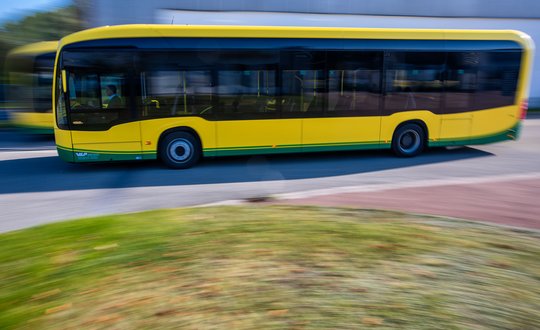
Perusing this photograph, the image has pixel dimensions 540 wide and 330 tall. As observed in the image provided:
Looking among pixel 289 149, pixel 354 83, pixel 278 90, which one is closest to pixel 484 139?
pixel 354 83

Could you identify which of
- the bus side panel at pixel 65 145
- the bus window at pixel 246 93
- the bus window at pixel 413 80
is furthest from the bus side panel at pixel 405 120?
the bus side panel at pixel 65 145

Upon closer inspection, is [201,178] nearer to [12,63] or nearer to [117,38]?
[117,38]

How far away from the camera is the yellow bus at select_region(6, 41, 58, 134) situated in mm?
13375

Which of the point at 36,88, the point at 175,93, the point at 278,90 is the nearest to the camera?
the point at 175,93

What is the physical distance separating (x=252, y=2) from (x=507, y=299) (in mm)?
20680

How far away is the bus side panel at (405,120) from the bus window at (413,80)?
0.13 m

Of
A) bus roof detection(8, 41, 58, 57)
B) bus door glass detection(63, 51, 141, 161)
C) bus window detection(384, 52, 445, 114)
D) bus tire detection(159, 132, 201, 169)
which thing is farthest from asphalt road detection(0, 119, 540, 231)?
bus roof detection(8, 41, 58, 57)

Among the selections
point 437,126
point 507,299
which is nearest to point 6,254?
point 507,299

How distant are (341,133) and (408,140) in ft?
6.29

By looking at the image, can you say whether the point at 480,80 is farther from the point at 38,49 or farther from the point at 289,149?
the point at 38,49

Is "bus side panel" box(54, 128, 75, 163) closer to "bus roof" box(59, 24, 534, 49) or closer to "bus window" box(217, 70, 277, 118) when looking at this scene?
"bus roof" box(59, 24, 534, 49)

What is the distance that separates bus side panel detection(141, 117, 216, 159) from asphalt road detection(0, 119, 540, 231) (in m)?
0.48

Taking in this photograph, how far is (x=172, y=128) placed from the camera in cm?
967

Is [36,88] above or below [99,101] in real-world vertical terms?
above
